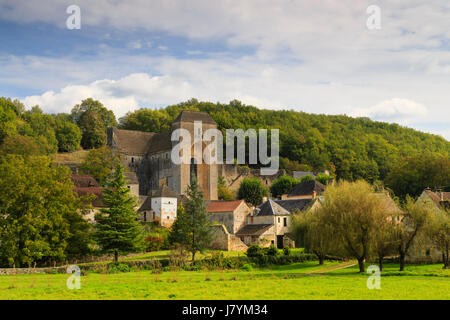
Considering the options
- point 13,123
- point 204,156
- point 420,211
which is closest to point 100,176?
point 204,156

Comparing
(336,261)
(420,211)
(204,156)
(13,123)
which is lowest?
(336,261)

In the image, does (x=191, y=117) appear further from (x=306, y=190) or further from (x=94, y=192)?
(x=94, y=192)

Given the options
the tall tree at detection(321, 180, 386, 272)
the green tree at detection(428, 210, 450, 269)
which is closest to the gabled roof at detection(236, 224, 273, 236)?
the tall tree at detection(321, 180, 386, 272)

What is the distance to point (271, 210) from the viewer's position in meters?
54.4

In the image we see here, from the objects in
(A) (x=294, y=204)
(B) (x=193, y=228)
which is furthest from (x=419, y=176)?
(B) (x=193, y=228)

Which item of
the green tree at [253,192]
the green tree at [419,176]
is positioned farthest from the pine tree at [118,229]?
the green tree at [419,176]

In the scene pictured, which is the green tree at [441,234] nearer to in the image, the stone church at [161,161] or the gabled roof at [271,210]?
the gabled roof at [271,210]

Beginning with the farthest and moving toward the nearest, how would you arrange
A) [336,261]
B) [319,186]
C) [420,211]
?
1. [319,186]
2. [336,261]
3. [420,211]

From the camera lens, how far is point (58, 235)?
1495 inches

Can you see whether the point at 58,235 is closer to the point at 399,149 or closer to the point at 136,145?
the point at 136,145

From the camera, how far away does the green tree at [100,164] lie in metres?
68.9

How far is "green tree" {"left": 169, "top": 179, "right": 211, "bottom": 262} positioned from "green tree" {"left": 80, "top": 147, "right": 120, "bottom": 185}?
26607 mm

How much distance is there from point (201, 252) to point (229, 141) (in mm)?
58223

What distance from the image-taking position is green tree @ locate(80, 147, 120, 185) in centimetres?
6888
